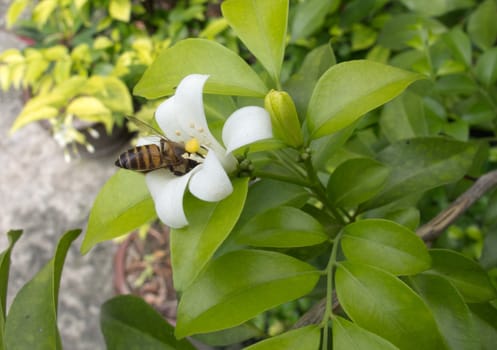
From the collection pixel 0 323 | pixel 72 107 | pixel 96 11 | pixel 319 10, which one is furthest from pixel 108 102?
pixel 0 323

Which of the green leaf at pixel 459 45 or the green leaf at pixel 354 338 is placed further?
the green leaf at pixel 459 45

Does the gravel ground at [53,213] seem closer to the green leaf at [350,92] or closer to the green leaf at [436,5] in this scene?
the green leaf at [436,5]

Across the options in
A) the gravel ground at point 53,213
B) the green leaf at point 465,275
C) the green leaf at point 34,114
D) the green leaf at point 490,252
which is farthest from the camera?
the gravel ground at point 53,213

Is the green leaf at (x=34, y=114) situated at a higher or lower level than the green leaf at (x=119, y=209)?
lower

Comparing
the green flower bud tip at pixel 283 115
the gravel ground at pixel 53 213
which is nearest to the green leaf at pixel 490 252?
the green flower bud tip at pixel 283 115

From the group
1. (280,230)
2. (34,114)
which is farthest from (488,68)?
(34,114)

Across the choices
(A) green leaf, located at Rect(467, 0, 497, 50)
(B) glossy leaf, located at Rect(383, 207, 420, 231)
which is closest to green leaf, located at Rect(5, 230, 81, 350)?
(B) glossy leaf, located at Rect(383, 207, 420, 231)

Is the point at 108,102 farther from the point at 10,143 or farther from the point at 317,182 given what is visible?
the point at 317,182

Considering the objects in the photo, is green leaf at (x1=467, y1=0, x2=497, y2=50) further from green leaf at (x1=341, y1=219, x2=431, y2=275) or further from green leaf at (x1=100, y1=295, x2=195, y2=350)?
green leaf at (x1=100, y1=295, x2=195, y2=350)
